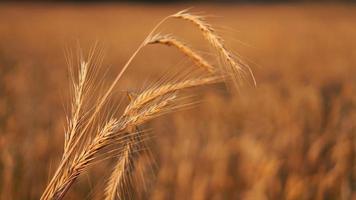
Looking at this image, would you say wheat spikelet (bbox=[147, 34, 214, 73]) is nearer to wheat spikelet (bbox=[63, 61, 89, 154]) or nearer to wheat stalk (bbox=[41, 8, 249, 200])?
wheat stalk (bbox=[41, 8, 249, 200])

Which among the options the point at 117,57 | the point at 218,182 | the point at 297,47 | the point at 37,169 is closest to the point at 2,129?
the point at 37,169

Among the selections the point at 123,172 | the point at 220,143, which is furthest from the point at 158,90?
the point at 220,143

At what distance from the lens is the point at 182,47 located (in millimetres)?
1266

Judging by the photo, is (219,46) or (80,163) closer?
(80,163)

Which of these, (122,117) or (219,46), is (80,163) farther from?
(219,46)

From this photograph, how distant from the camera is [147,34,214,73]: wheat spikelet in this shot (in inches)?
48.7

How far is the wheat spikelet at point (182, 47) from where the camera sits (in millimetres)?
1237

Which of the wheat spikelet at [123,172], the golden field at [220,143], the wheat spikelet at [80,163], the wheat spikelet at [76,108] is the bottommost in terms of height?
the golden field at [220,143]

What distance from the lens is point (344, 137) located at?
310 cm

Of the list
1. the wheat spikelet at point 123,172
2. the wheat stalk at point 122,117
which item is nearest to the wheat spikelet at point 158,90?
the wheat stalk at point 122,117

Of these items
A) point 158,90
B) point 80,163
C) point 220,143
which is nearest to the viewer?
point 80,163

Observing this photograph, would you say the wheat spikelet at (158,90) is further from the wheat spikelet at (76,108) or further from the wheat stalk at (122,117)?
the wheat spikelet at (76,108)

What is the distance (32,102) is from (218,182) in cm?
201

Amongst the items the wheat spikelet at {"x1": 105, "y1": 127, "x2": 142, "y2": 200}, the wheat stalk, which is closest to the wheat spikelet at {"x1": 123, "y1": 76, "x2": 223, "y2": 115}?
the wheat stalk
